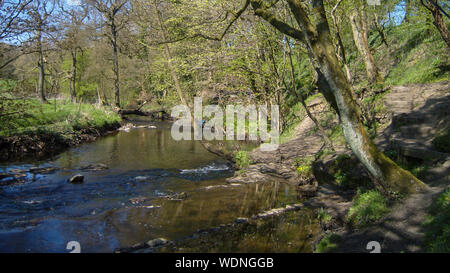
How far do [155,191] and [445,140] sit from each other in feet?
25.1

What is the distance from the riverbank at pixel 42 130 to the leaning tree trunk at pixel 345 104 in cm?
1085

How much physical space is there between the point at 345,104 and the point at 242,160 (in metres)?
7.70

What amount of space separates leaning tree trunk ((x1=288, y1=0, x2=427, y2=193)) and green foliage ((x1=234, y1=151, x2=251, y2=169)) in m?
6.95

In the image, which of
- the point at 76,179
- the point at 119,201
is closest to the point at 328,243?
the point at 119,201

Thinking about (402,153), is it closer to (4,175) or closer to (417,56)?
(417,56)

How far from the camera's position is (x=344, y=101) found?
5.74 metres

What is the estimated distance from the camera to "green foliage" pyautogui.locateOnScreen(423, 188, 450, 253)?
13.0 ft

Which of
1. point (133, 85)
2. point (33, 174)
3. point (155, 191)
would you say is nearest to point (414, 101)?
point (155, 191)

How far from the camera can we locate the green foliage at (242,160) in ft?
41.9

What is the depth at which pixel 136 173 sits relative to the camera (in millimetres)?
11828

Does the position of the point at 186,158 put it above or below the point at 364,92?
below

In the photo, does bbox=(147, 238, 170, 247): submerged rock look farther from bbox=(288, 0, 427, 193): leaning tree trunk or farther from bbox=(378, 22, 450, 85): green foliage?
bbox=(378, 22, 450, 85): green foliage

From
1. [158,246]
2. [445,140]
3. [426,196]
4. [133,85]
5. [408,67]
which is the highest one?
[133,85]

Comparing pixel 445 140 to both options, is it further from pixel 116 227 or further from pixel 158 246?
pixel 116 227
